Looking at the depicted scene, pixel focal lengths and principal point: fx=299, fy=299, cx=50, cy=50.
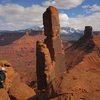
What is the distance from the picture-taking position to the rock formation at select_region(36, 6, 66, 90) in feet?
137

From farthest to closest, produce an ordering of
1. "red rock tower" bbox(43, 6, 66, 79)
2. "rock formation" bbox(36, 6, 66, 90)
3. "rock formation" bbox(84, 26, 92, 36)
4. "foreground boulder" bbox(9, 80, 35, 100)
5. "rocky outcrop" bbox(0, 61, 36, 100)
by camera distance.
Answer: "rock formation" bbox(84, 26, 92, 36)
"red rock tower" bbox(43, 6, 66, 79)
"rock formation" bbox(36, 6, 66, 90)
"foreground boulder" bbox(9, 80, 35, 100)
"rocky outcrop" bbox(0, 61, 36, 100)

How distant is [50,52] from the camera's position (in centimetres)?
4578

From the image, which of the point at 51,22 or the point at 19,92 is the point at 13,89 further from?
the point at 51,22

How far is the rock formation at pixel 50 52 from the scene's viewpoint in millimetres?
41831

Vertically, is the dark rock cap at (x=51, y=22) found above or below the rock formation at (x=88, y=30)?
above

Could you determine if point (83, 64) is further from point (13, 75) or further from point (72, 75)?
point (72, 75)

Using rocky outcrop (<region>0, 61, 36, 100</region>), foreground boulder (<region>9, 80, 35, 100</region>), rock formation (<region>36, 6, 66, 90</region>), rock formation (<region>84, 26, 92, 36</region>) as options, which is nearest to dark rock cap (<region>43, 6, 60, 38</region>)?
rock formation (<region>36, 6, 66, 90</region>)

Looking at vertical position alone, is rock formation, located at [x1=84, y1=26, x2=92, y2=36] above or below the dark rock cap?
below

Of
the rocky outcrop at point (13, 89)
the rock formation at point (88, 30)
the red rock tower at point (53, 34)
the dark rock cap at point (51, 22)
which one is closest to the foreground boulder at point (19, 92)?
the rocky outcrop at point (13, 89)

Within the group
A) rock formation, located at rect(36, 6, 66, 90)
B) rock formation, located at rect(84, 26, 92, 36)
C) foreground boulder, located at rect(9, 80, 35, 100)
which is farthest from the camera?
rock formation, located at rect(84, 26, 92, 36)

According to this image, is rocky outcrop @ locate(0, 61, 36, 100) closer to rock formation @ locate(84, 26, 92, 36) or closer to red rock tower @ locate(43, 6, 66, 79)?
red rock tower @ locate(43, 6, 66, 79)

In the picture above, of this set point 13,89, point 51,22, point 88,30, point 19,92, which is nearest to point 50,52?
point 51,22

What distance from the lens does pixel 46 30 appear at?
46812 mm

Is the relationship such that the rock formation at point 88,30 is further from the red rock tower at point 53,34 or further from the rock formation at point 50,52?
the red rock tower at point 53,34
